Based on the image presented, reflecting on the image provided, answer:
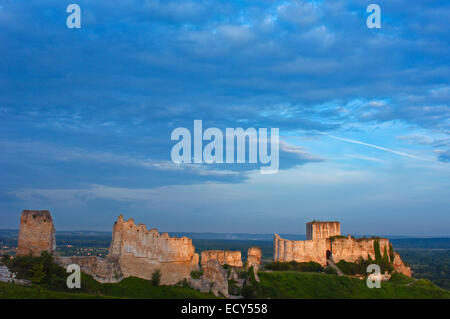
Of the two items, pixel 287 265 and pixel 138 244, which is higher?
pixel 138 244

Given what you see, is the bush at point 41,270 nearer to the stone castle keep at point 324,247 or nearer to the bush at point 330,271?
the stone castle keep at point 324,247

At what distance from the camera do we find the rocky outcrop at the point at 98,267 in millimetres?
40844

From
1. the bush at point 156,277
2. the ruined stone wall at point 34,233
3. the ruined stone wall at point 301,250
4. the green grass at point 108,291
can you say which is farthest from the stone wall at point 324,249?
the ruined stone wall at point 34,233

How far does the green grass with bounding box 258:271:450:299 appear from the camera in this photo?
171 ft

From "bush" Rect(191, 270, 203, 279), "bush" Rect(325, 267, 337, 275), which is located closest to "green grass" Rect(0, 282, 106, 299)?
"bush" Rect(191, 270, 203, 279)

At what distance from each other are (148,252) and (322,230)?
32679mm

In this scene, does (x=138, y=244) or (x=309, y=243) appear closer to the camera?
(x=138, y=244)

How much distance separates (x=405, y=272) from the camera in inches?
2840

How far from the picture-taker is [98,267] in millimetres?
41500

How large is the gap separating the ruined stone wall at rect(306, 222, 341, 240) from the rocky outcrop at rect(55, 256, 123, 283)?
35041mm

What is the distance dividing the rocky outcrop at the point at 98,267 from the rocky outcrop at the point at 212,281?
8.92m
